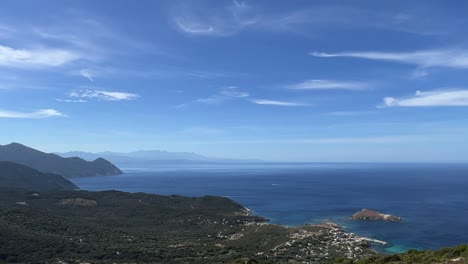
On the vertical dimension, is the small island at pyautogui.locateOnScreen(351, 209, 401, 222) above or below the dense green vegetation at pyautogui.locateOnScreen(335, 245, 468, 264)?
below

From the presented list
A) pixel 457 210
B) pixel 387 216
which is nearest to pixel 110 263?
pixel 387 216

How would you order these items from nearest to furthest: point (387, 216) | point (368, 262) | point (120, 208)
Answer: point (368, 262) → point (387, 216) → point (120, 208)

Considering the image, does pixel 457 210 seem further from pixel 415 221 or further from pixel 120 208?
pixel 120 208

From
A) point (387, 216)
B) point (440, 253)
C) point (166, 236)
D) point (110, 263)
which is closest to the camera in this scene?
point (440, 253)

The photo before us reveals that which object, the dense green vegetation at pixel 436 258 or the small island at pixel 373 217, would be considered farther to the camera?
the small island at pixel 373 217

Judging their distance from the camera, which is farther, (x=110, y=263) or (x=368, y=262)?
(x=110, y=263)

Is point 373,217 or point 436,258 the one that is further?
point 373,217

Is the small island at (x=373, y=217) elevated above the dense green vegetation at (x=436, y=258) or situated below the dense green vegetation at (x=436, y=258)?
below

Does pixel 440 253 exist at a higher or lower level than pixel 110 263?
higher

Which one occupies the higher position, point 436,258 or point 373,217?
point 436,258

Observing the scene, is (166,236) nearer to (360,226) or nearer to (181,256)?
(181,256)

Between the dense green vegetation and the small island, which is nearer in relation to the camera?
the dense green vegetation
